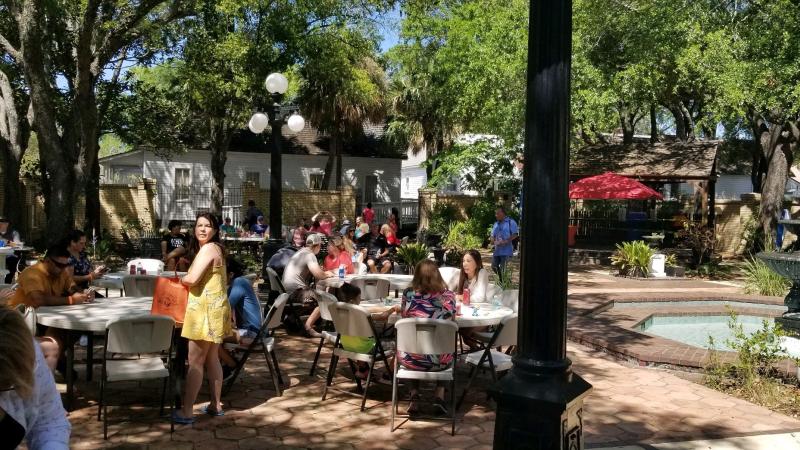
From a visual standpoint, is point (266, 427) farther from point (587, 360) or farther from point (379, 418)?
point (587, 360)

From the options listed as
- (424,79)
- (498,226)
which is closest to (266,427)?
(498,226)

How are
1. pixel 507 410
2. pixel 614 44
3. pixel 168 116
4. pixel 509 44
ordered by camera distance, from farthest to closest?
1. pixel 168 116
2. pixel 614 44
3. pixel 509 44
4. pixel 507 410

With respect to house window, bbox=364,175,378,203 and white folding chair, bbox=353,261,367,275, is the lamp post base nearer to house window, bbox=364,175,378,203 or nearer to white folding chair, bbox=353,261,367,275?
white folding chair, bbox=353,261,367,275

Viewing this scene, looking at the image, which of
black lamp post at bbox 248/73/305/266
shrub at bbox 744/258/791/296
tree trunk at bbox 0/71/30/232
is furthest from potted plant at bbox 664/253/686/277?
tree trunk at bbox 0/71/30/232

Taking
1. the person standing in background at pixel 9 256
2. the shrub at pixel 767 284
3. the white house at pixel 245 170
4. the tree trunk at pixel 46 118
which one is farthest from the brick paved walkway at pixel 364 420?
the white house at pixel 245 170

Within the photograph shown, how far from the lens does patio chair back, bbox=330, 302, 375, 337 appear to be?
5691 mm

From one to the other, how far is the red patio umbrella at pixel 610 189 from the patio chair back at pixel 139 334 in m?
14.5

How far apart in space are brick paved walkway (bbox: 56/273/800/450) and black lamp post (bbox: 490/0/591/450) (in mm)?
2217

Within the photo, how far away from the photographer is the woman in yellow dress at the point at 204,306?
16.4 ft

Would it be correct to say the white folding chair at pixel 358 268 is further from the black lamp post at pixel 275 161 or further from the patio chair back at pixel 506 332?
the patio chair back at pixel 506 332

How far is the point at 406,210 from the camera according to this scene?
30.6 metres

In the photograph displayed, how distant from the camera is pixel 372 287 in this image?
849 cm

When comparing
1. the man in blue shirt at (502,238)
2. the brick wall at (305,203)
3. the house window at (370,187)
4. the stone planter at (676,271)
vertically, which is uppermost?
the house window at (370,187)

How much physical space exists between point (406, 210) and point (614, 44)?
12991 millimetres
